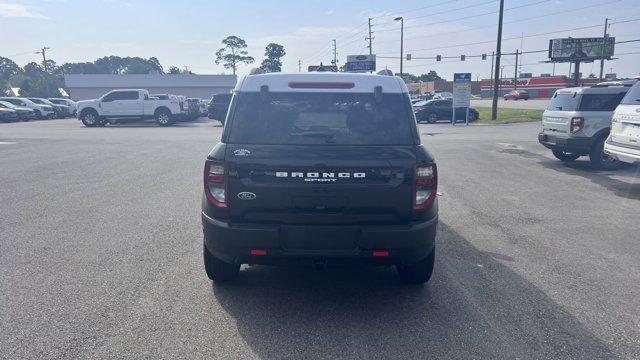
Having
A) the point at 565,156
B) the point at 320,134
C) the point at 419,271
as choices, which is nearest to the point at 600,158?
the point at 565,156

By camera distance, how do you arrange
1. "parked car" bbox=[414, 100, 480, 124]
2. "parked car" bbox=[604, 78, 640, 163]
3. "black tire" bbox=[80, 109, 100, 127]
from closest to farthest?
"parked car" bbox=[604, 78, 640, 163] → "black tire" bbox=[80, 109, 100, 127] → "parked car" bbox=[414, 100, 480, 124]

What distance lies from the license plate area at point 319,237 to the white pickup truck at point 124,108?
27.5 m

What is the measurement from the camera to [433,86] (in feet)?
307

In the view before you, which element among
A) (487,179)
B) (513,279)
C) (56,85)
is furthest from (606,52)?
(56,85)

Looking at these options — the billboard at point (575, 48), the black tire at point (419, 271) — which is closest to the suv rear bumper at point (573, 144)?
the black tire at point (419, 271)

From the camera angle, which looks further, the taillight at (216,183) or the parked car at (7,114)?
the parked car at (7,114)

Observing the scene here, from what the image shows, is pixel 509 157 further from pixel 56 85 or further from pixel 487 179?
pixel 56 85

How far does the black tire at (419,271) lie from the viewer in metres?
4.62

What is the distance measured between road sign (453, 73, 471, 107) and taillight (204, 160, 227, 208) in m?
26.0

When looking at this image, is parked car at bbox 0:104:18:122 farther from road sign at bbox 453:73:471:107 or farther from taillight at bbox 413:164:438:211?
taillight at bbox 413:164:438:211

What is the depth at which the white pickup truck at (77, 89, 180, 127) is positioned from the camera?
29.3 metres

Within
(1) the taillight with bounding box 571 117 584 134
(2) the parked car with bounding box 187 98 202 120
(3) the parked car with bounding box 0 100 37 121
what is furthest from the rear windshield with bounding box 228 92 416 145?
(3) the parked car with bounding box 0 100 37 121

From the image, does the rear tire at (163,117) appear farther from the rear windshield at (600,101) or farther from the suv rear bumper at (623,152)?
the suv rear bumper at (623,152)

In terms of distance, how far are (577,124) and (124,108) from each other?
2496 centimetres
